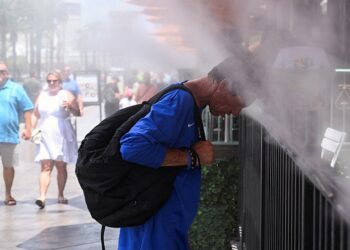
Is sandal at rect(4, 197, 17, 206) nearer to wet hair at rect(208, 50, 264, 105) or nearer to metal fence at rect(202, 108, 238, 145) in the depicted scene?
metal fence at rect(202, 108, 238, 145)

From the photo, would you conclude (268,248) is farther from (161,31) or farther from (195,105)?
(161,31)

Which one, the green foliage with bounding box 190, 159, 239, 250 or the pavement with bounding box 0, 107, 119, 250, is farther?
the pavement with bounding box 0, 107, 119, 250

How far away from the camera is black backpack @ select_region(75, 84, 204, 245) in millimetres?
2891

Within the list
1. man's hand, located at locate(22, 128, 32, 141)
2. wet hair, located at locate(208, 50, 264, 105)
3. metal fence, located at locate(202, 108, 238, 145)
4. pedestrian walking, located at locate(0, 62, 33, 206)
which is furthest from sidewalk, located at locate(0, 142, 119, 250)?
wet hair, located at locate(208, 50, 264, 105)

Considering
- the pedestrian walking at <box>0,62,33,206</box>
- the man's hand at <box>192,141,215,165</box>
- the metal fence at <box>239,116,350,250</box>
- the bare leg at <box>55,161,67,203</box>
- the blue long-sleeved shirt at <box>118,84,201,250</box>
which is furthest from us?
the pedestrian walking at <box>0,62,33,206</box>

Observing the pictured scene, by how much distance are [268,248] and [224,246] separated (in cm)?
211

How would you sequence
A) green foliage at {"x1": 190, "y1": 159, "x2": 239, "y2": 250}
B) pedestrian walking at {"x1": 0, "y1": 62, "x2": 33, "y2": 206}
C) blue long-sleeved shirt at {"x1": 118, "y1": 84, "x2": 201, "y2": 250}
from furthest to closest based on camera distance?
pedestrian walking at {"x1": 0, "y1": 62, "x2": 33, "y2": 206} < green foliage at {"x1": 190, "y1": 159, "x2": 239, "y2": 250} < blue long-sleeved shirt at {"x1": 118, "y1": 84, "x2": 201, "y2": 250}

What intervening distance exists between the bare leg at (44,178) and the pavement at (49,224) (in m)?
0.19

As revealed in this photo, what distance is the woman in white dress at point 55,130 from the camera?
8.55 meters

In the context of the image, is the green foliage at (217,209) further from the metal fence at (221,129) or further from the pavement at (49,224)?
the pavement at (49,224)

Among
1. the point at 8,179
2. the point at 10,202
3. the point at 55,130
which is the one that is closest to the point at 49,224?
the point at 10,202

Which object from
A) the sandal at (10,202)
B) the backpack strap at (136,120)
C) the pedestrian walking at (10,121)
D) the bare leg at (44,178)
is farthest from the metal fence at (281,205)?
the pedestrian walking at (10,121)

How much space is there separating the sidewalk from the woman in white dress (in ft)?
1.47

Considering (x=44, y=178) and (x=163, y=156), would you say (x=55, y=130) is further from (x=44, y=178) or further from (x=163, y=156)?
Answer: (x=163, y=156)
